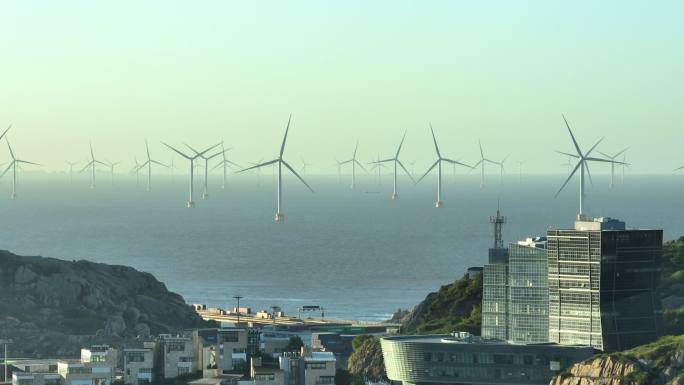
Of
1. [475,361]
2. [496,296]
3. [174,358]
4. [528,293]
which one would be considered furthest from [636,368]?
[174,358]

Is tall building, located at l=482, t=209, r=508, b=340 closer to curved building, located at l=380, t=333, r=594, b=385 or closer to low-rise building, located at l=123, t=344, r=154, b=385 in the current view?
curved building, located at l=380, t=333, r=594, b=385

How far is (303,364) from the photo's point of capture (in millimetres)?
120062

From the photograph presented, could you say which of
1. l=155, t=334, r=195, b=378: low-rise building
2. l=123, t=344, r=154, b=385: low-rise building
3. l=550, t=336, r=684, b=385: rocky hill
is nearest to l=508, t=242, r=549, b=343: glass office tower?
l=550, t=336, r=684, b=385: rocky hill

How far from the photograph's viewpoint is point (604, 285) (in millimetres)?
145750

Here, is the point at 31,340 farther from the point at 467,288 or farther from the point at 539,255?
the point at 539,255

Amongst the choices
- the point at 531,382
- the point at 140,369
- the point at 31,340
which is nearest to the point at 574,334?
the point at 531,382

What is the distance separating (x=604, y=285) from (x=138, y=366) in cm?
3997

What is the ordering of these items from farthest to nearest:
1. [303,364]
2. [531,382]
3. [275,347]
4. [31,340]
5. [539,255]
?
[31,340] < [539,255] < [531,382] < [275,347] < [303,364]

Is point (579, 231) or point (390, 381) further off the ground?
point (579, 231)

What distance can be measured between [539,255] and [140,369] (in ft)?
135

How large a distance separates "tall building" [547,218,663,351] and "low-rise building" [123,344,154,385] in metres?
37.8

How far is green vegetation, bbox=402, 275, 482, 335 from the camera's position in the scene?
585ft

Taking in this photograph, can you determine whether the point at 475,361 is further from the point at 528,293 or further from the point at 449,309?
the point at 449,309

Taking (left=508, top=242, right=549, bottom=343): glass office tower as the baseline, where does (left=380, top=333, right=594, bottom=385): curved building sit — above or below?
below
